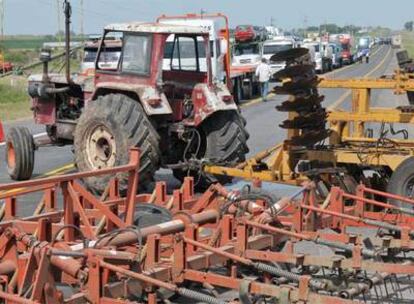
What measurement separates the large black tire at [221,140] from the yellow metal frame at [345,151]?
630 millimetres

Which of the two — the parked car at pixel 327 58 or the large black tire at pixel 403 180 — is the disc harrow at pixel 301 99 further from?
the parked car at pixel 327 58

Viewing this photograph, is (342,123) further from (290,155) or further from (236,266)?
(236,266)

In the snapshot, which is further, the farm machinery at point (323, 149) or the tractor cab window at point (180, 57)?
the tractor cab window at point (180, 57)

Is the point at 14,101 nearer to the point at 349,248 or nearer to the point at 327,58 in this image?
the point at 349,248

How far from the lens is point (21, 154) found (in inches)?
510

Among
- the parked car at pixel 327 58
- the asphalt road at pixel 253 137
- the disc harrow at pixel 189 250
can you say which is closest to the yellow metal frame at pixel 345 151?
→ the asphalt road at pixel 253 137

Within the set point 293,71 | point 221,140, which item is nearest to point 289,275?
point 293,71

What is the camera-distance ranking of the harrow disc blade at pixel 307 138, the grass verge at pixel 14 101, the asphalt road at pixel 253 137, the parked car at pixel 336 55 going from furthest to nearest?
1. the parked car at pixel 336 55
2. the grass verge at pixel 14 101
3. the asphalt road at pixel 253 137
4. the harrow disc blade at pixel 307 138

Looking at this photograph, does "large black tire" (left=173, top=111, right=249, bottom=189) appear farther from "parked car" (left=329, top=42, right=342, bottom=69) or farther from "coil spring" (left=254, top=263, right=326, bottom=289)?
"parked car" (left=329, top=42, right=342, bottom=69)

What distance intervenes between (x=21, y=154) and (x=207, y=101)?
316cm

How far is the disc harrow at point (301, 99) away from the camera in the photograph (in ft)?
33.4

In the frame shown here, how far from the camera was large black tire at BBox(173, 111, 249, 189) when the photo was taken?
11.9 m

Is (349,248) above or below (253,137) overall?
above

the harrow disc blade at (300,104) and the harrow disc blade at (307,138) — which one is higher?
the harrow disc blade at (300,104)
